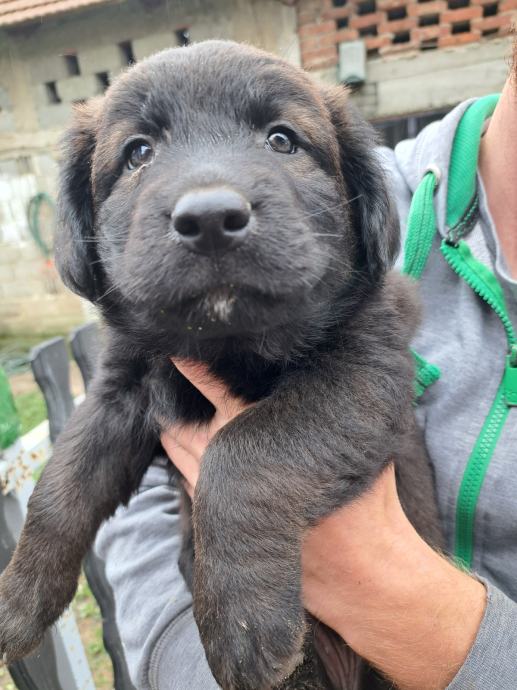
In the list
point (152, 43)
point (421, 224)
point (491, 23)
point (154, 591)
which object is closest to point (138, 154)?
point (421, 224)

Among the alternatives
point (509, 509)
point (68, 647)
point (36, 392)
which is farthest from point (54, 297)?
point (509, 509)

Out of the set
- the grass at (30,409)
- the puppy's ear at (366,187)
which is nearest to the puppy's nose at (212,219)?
the puppy's ear at (366,187)

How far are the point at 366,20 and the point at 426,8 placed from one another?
591 millimetres

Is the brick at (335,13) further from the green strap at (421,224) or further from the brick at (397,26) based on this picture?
the green strap at (421,224)

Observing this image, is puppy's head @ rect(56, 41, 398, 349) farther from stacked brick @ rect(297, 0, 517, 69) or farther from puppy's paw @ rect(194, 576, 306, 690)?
stacked brick @ rect(297, 0, 517, 69)

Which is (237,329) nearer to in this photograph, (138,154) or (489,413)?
(138,154)

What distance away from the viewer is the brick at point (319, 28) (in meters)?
5.96

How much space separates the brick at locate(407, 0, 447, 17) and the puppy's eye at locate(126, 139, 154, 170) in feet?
17.8

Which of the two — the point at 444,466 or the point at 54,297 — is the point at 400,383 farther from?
the point at 54,297

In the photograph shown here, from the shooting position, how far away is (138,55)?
6.59m

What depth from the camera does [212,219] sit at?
3.40 ft

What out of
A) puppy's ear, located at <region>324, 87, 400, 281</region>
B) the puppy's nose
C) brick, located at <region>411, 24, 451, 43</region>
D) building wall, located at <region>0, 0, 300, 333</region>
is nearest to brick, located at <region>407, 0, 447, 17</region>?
brick, located at <region>411, 24, 451, 43</region>

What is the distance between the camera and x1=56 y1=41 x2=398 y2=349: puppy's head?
1.12 meters

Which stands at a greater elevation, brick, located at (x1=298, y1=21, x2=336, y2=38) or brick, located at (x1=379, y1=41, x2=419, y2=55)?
brick, located at (x1=298, y1=21, x2=336, y2=38)
